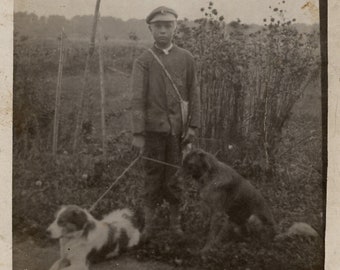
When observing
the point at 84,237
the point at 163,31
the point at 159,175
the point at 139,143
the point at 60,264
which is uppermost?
the point at 163,31

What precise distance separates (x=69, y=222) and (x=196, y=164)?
133cm

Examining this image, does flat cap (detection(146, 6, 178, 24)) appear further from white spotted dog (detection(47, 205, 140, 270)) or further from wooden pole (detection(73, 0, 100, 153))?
white spotted dog (detection(47, 205, 140, 270))

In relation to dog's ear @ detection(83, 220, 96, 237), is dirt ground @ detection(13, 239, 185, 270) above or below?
below

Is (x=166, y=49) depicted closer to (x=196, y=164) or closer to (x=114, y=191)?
(x=196, y=164)

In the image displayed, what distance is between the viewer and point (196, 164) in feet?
18.2

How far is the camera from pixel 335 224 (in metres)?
5.65

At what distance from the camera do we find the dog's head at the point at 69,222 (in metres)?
5.31

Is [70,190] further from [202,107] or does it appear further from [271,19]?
[271,19]

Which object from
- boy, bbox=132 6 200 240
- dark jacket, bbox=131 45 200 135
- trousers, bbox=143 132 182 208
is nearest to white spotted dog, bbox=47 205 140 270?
boy, bbox=132 6 200 240

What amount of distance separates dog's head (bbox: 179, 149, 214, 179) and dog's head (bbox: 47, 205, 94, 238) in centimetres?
101

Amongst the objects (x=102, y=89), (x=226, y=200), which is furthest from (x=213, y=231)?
(x=102, y=89)

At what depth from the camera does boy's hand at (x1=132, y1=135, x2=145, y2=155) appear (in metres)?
5.53
